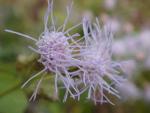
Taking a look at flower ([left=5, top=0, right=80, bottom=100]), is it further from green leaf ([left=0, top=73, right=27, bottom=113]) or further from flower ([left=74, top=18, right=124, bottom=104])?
green leaf ([left=0, top=73, right=27, bottom=113])

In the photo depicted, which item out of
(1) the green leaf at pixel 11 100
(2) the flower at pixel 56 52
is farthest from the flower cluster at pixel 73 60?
(1) the green leaf at pixel 11 100

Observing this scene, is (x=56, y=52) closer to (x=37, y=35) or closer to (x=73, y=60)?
(x=73, y=60)

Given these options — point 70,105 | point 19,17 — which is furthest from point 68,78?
point 19,17

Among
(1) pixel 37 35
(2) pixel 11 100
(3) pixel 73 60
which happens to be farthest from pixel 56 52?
(1) pixel 37 35

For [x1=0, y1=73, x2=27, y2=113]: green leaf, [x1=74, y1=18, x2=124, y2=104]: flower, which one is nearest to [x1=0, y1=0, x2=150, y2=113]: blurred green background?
[x1=0, y1=73, x2=27, y2=113]: green leaf

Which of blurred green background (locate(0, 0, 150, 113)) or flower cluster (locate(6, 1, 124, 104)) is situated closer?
flower cluster (locate(6, 1, 124, 104))

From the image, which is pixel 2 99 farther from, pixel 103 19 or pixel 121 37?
pixel 121 37

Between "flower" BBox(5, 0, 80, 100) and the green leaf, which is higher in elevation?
"flower" BBox(5, 0, 80, 100)
